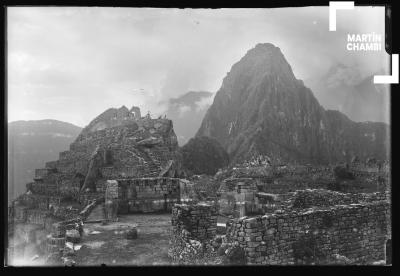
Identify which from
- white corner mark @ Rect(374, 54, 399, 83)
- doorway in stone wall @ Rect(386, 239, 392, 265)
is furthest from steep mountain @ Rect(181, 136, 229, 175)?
doorway in stone wall @ Rect(386, 239, 392, 265)

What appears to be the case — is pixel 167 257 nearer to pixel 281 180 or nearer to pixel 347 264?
pixel 347 264

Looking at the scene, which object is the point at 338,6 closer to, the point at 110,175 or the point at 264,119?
the point at 110,175

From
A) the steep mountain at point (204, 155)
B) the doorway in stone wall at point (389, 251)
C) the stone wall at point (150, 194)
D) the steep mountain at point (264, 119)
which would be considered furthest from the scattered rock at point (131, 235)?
the steep mountain at point (204, 155)

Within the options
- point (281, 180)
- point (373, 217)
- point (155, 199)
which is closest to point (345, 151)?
point (281, 180)

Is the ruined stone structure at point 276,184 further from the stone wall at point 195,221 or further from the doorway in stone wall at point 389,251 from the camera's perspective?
the stone wall at point 195,221

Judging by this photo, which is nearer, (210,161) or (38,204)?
(38,204)

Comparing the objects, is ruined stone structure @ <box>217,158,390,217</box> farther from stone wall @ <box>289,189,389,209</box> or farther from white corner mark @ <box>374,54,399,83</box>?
white corner mark @ <box>374,54,399,83</box>
